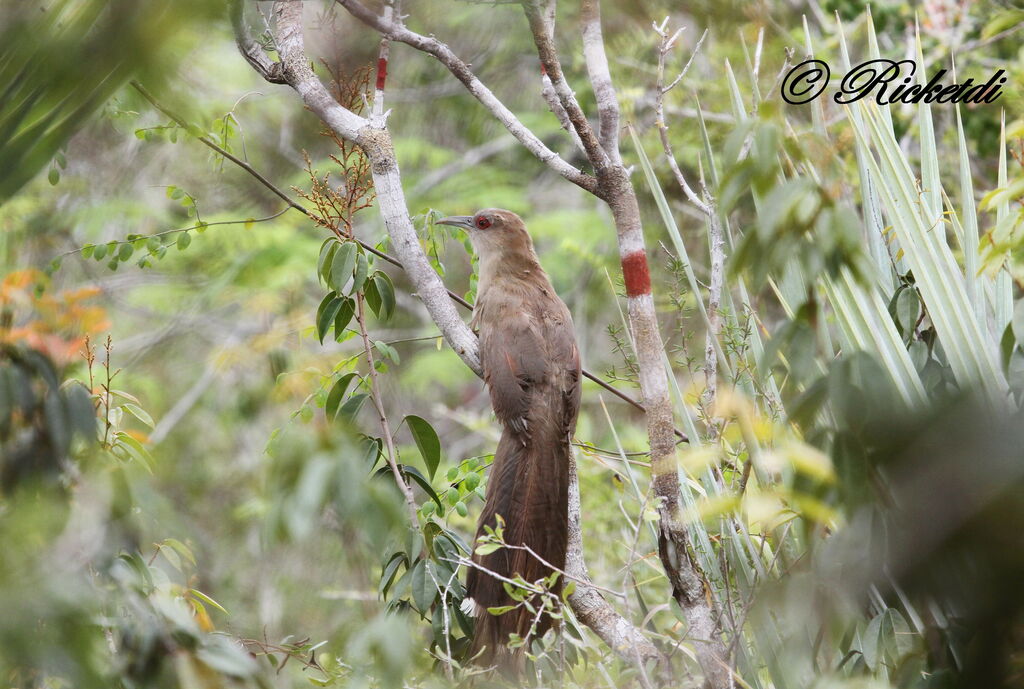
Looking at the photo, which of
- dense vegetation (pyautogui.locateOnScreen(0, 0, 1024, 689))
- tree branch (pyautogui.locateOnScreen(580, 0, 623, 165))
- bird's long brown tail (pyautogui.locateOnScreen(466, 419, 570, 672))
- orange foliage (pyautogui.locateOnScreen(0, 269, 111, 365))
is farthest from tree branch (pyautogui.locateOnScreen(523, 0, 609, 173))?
orange foliage (pyautogui.locateOnScreen(0, 269, 111, 365))

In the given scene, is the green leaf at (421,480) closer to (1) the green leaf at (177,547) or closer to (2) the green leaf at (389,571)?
(2) the green leaf at (389,571)

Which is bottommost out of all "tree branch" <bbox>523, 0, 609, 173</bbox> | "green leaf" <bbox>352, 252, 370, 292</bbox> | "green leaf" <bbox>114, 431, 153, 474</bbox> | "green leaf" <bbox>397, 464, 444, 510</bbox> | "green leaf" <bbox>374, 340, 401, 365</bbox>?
"green leaf" <bbox>397, 464, 444, 510</bbox>

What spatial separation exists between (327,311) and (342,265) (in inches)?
6.8

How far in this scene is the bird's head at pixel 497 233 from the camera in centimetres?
448

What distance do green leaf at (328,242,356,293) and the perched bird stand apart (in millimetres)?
748

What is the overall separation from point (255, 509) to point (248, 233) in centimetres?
245

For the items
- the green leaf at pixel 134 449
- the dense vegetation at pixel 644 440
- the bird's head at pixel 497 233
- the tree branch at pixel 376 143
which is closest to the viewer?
the dense vegetation at pixel 644 440

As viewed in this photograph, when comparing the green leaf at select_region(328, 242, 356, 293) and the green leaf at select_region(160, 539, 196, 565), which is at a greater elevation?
the green leaf at select_region(328, 242, 356, 293)

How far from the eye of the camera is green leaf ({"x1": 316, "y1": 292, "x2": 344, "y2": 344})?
97.5 inches

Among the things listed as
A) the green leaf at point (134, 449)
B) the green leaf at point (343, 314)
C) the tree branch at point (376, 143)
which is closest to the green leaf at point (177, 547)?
the green leaf at point (134, 449)

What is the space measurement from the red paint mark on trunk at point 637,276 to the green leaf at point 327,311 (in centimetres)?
78

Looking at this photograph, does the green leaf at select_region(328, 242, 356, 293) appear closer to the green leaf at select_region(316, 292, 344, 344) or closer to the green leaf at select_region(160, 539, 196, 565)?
the green leaf at select_region(316, 292, 344, 344)

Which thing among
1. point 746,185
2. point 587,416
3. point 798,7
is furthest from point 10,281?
point 798,7

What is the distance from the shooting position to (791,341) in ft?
4.61
